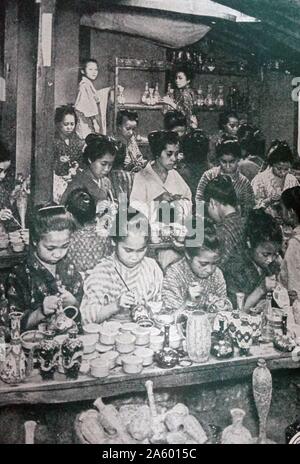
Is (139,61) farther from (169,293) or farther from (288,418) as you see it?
(288,418)

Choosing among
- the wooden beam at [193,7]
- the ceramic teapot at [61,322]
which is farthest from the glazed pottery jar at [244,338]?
the wooden beam at [193,7]

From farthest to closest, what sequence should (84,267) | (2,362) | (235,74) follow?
(235,74) < (84,267) < (2,362)

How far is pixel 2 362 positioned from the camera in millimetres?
2621

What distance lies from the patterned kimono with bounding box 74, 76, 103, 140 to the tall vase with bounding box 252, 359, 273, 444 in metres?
1.46

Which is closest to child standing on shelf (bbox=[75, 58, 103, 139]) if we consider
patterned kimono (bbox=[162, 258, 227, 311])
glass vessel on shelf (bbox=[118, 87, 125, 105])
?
glass vessel on shelf (bbox=[118, 87, 125, 105])

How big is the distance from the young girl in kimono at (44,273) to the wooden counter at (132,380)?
294mm

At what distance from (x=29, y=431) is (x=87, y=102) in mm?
1611

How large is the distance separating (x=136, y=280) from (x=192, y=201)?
51 cm

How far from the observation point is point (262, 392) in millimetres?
2879

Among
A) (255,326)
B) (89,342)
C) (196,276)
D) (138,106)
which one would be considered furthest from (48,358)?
(138,106)

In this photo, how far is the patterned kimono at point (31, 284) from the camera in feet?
8.85

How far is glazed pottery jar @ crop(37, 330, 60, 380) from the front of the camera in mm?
2635

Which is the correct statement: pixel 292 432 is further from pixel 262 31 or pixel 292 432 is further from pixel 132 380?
pixel 262 31
